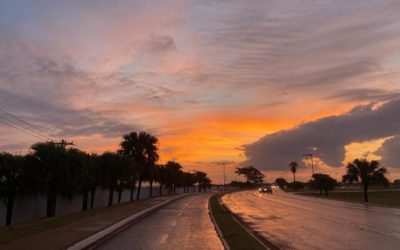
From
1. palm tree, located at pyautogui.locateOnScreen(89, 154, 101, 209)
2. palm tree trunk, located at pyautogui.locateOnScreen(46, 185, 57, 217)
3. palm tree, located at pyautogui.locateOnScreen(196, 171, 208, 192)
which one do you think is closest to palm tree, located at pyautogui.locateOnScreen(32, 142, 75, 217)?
palm tree trunk, located at pyautogui.locateOnScreen(46, 185, 57, 217)

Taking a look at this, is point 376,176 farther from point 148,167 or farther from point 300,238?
point 300,238

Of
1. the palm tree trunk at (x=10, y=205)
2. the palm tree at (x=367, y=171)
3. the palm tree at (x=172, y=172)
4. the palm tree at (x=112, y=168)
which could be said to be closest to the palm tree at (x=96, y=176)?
the palm tree at (x=112, y=168)

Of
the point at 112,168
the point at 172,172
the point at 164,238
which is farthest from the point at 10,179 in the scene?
the point at 172,172

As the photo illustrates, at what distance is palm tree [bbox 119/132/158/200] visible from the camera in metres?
74.4

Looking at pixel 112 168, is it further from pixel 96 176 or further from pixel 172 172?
pixel 172 172

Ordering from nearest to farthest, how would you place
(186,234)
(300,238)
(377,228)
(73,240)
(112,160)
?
1. (73,240)
2. (300,238)
3. (186,234)
4. (377,228)
5. (112,160)

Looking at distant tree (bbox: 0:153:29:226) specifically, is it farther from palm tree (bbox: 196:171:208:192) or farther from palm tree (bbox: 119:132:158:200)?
palm tree (bbox: 196:171:208:192)

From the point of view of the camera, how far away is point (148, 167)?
75.8 metres

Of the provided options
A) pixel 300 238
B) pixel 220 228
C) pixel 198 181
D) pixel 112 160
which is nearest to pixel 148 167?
pixel 112 160

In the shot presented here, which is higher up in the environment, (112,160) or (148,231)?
(112,160)

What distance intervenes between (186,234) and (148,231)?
2339mm

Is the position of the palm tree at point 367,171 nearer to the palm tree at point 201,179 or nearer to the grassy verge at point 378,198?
the grassy verge at point 378,198

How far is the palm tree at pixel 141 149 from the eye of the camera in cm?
7438

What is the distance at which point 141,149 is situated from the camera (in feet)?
246
